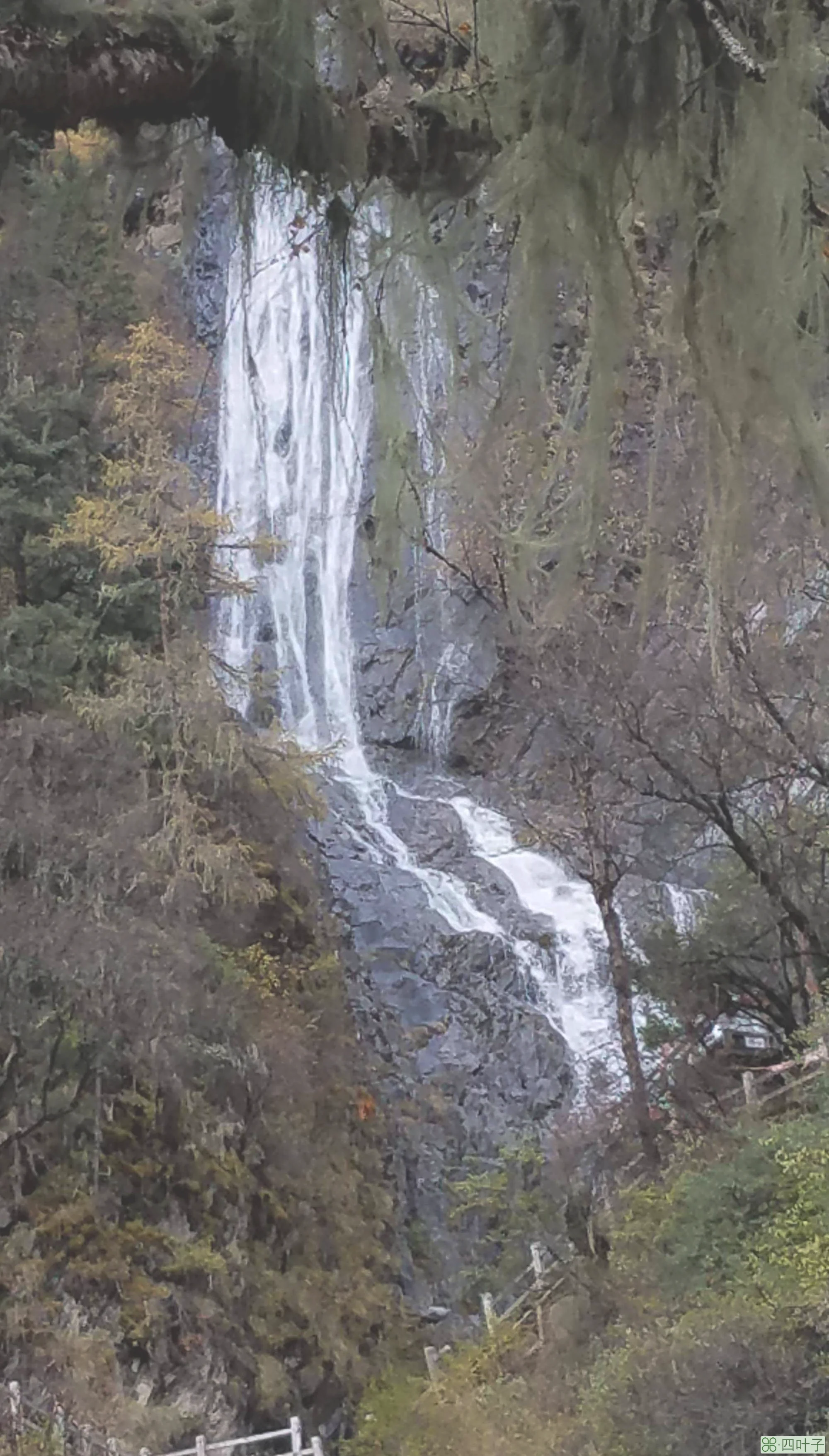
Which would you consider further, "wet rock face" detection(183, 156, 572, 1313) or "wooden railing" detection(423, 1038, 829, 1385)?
"wet rock face" detection(183, 156, 572, 1313)

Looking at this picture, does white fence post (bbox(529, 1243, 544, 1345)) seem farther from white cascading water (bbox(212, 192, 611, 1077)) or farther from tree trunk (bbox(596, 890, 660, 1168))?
white cascading water (bbox(212, 192, 611, 1077))

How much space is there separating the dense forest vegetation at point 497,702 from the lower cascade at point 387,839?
762 millimetres

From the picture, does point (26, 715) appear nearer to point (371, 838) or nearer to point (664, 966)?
point (664, 966)

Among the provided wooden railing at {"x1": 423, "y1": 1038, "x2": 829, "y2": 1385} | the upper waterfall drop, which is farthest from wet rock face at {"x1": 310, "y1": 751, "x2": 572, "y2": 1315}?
the upper waterfall drop

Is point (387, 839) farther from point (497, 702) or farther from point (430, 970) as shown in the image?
point (430, 970)

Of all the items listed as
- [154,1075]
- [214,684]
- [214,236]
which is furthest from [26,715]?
[214,236]

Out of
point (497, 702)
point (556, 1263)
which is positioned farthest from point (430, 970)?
point (556, 1263)

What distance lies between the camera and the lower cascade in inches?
398

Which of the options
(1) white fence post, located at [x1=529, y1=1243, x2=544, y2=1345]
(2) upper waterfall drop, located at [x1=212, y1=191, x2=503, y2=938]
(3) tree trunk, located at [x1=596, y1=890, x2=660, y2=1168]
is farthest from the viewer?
(2) upper waterfall drop, located at [x1=212, y1=191, x2=503, y2=938]

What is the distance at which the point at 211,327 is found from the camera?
17.4 metres

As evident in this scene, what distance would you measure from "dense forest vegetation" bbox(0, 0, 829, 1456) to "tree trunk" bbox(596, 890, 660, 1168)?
4 centimetres

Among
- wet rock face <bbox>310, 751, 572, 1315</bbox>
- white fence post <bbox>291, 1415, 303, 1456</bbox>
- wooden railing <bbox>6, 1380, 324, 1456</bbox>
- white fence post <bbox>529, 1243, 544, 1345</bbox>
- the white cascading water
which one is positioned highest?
the white cascading water

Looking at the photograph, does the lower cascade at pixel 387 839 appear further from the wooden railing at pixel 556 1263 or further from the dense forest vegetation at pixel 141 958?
the wooden railing at pixel 556 1263

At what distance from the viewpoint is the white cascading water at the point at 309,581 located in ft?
39.6
